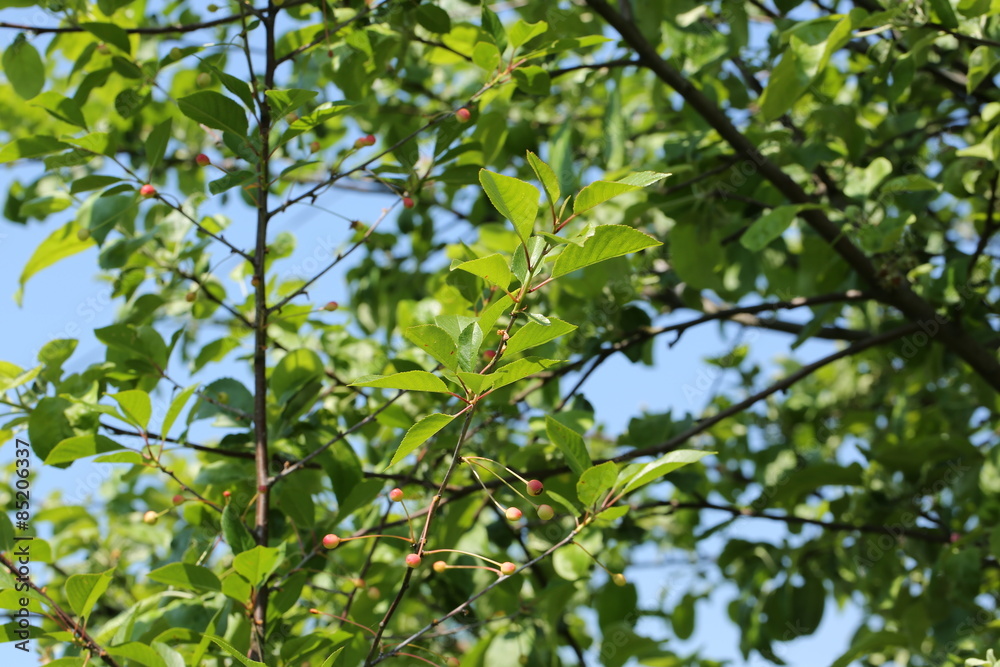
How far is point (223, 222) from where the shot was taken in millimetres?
1979

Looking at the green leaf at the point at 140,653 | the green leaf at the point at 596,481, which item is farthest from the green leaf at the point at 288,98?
the green leaf at the point at 140,653

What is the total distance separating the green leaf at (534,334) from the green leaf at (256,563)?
527mm

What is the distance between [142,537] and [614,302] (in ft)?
4.73

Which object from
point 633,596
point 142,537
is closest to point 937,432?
point 633,596

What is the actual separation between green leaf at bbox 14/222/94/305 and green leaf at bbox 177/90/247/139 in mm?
773

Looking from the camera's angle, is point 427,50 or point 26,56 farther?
point 427,50

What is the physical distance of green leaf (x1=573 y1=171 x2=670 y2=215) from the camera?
0.95 meters

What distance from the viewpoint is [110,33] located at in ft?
5.44

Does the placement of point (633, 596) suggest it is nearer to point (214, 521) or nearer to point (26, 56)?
point (214, 521)

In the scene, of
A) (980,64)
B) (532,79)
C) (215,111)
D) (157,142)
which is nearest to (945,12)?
(980,64)

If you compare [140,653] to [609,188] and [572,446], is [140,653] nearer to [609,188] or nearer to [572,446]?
[572,446]

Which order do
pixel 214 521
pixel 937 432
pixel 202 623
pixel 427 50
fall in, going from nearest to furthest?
pixel 202 623 < pixel 214 521 < pixel 427 50 < pixel 937 432

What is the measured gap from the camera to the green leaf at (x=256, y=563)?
1247mm

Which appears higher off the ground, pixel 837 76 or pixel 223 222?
pixel 837 76
